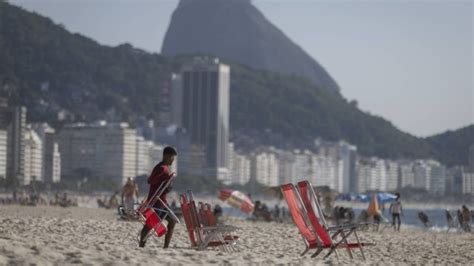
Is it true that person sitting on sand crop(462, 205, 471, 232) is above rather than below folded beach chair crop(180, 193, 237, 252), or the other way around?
below

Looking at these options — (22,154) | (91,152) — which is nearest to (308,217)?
(22,154)

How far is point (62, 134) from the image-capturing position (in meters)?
174

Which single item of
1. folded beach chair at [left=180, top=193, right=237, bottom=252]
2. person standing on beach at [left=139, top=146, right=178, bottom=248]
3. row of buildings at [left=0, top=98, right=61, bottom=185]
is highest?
row of buildings at [left=0, top=98, right=61, bottom=185]

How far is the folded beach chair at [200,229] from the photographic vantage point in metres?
13.7

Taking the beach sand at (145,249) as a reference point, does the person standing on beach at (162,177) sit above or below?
above

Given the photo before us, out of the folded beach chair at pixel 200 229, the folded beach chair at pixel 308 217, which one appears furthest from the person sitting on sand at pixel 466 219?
the folded beach chair at pixel 308 217

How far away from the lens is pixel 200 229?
13.9 meters

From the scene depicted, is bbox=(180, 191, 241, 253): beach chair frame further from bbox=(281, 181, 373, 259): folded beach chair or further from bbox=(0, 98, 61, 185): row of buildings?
bbox=(0, 98, 61, 185): row of buildings

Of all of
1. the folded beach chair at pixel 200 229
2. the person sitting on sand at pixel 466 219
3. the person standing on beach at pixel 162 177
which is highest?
the person standing on beach at pixel 162 177

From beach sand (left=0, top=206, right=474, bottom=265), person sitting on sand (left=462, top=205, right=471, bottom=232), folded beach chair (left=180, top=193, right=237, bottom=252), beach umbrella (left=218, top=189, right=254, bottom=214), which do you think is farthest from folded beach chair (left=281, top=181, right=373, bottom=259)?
beach umbrella (left=218, top=189, right=254, bottom=214)

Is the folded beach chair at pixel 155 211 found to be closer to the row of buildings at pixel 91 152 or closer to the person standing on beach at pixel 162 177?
the person standing on beach at pixel 162 177

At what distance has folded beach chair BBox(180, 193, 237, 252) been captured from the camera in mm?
13703

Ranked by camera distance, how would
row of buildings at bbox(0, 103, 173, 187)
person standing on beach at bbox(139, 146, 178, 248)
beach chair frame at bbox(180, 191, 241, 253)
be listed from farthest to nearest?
row of buildings at bbox(0, 103, 173, 187)
beach chair frame at bbox(180, 191, 241, 253)
person standing on beach at bbox(139, 146, 178, 248)

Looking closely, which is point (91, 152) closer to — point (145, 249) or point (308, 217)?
point (308, 217)
